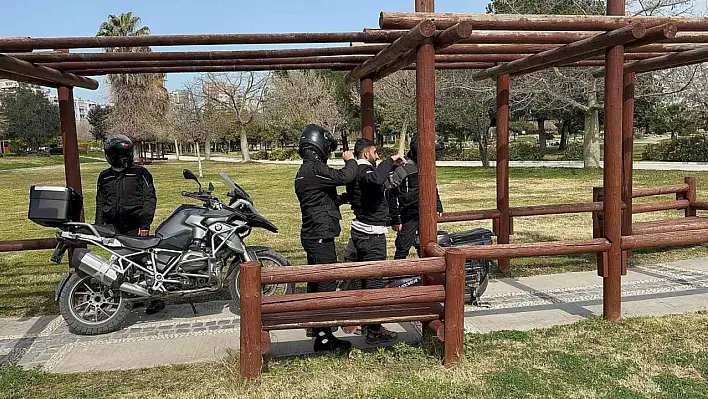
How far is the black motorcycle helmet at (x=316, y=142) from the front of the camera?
200 inches

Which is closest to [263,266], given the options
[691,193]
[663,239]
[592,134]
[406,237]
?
[406,237]

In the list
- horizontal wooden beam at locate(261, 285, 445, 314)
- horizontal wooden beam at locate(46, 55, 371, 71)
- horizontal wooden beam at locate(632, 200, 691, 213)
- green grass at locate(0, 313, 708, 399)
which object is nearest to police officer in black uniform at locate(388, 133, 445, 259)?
horizontal wooden beam at locate(46, 55, 371, 71)

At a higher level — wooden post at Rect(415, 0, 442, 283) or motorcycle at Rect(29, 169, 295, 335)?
wooden post at Rect(415, 0, 442, 283)

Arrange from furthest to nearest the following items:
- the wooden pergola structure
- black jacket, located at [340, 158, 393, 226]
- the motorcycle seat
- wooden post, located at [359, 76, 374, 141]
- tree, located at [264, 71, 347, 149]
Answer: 1. tree, located at [264, 71, 347, 149]
2. wooden post, located at [359, 76, 374, 141]
3. the motorcycle seat
4. black jacket, located at [340, 158, 393, 226]
5. the wooden pergola structure

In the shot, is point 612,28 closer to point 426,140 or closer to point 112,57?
point 426,140

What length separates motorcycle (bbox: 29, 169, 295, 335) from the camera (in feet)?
18.3

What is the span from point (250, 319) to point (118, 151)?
2819 millimetres

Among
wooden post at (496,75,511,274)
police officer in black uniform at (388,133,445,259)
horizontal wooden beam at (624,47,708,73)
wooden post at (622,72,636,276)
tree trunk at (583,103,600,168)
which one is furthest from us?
tree trunk at (583,103,600,168)

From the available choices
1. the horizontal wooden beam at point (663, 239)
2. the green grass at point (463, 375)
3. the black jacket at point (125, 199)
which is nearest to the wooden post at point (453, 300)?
the green grass at point (463, 375)

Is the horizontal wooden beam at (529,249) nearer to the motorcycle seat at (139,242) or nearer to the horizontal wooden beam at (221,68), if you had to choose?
the horizontal wooden beam at (221,68)

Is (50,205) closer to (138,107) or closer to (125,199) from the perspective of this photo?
(125,199)

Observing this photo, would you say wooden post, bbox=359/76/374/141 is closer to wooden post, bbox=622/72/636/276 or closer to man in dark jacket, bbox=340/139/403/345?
man in dark jacket, bbox=340/139/403/345

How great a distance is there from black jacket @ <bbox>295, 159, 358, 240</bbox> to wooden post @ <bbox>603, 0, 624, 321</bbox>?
7.68 ft

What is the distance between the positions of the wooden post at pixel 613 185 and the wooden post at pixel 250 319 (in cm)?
316
